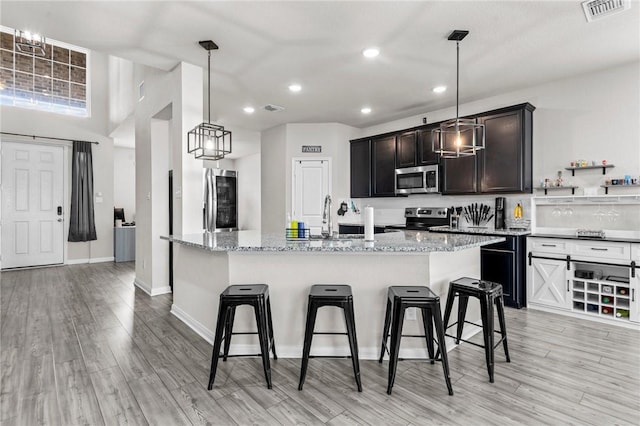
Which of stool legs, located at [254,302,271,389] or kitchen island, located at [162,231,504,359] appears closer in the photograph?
stool legs, located at [254,302,271,389]

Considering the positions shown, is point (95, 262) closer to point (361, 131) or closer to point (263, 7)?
point (361, 131)

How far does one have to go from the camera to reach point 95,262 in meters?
6.99

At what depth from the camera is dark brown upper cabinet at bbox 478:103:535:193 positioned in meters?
4.14

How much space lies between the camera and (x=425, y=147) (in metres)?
5.18

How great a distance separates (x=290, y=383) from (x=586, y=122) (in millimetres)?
4251

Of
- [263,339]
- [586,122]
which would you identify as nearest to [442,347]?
[263,339]

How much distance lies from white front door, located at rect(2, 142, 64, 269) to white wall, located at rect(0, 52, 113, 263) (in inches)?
8.0

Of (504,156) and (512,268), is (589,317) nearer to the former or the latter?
(512,268)

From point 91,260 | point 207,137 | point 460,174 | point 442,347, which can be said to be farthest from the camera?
point 91,260

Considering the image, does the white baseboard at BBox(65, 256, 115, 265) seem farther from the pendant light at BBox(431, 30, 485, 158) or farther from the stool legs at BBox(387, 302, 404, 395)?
the stool legs at BBox(387, 302, 404, 395)

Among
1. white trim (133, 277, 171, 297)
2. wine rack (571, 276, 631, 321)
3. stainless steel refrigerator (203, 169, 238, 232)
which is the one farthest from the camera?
white trim (133, 277, 171, 297)

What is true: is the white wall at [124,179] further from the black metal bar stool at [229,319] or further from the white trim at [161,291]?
the black metal bar stool at [229,319]

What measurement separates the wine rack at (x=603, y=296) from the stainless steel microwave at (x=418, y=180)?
6.89ft

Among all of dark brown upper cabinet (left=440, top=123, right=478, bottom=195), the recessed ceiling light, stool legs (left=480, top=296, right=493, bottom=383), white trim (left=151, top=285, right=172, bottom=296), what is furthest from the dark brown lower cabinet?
white trim (left=151, top=285, right=172, bottom=296)
